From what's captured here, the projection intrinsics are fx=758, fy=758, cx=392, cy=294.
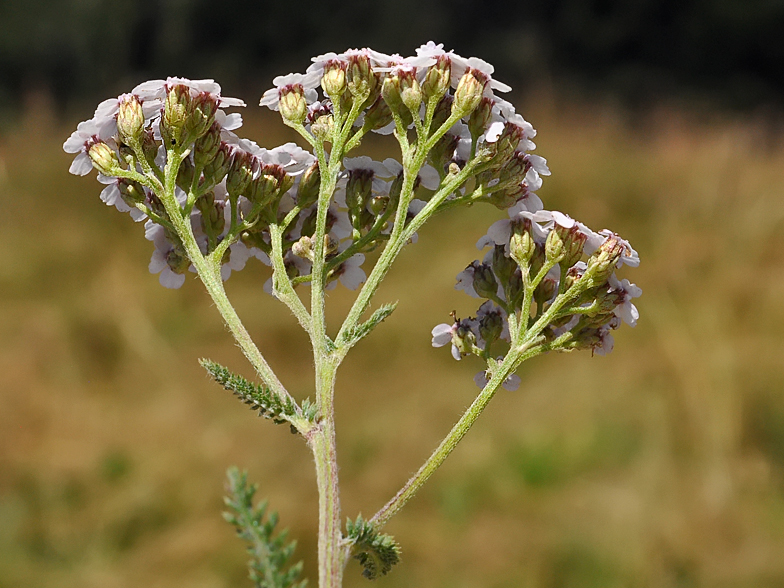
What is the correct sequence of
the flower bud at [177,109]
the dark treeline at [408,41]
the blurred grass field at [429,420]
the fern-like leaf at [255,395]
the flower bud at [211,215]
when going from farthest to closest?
the dark treeline at [408,41] → the blurred grass field at [429,420] → the flower bud at [211,215] → the flower bud at [177,109] → the fern-like leaf at [255,395]

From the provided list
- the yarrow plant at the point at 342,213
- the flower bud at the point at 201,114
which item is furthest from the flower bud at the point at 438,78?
the flower bud at the point at 201,114

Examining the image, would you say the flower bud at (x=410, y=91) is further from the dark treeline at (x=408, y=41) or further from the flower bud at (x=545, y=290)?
the dark treeline at (x=408, y=41)

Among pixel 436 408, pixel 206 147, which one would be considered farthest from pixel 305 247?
pixel 436 408

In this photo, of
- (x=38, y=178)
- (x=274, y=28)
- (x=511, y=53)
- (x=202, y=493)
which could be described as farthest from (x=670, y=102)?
(x=202, y=493)

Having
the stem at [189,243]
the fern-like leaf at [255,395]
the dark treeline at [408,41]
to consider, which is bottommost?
the fern-like leaf at [255,395]

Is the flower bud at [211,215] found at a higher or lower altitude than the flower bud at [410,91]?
lower

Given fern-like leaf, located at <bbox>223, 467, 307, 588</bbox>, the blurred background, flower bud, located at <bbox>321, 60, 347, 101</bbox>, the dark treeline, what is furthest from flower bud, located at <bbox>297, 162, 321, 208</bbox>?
the dark treeline

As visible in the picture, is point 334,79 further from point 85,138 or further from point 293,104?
point 85,138
